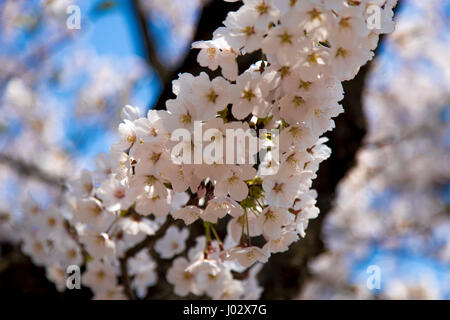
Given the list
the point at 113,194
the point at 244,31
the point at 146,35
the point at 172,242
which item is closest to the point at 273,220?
the point at 244,31

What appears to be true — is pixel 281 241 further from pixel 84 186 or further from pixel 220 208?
pixel 84 186

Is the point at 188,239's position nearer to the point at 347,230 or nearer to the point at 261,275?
the point at 261,275

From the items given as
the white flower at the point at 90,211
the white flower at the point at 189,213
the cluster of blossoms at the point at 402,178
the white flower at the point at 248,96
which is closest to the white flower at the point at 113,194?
the white flower at the point at 90,211

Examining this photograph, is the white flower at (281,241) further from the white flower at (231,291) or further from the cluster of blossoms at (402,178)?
the cluster of blossoms at (402,178)

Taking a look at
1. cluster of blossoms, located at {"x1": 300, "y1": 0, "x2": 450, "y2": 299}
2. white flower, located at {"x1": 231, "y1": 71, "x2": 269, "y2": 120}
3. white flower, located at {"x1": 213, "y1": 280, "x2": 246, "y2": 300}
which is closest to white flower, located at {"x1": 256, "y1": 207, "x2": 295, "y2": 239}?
white flower, located at {"x1": 231, "y1": 71, "x2": 269, "y2": 120}

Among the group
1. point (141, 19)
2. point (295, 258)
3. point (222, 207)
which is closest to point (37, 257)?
point (222, 207)

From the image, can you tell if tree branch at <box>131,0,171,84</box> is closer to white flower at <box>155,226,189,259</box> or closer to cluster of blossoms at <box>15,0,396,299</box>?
white flower at <box>155,226,189,259</box>
